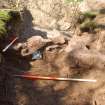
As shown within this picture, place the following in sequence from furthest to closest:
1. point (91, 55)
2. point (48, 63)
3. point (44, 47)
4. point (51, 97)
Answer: point (44, 47) → point (48, 63) → point (91, 55) → point (51, 97)

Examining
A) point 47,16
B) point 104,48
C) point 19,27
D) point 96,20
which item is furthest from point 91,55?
point 47,16

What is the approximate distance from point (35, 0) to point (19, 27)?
3.81m

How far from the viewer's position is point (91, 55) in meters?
4.88

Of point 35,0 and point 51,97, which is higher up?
point 35,0

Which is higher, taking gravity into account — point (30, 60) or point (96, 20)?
point (96, 20)

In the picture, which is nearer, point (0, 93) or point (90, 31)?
point (0, 93)

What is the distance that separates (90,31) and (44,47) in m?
1.11

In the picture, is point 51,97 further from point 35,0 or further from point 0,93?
point 35,0

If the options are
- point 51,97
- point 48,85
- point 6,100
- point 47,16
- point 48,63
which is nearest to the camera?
point 6,100

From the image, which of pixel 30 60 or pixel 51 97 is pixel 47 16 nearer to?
pixel 30 60

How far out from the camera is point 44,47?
Result: 18.6 ft

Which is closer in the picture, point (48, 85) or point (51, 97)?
point (51, 97)

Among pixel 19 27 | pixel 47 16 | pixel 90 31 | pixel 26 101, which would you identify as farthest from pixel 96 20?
pixel 47 16

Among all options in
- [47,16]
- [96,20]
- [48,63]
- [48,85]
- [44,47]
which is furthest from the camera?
[47,16]
